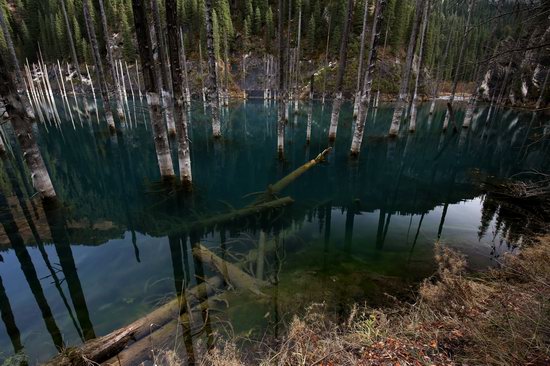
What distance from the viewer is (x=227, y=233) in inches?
422

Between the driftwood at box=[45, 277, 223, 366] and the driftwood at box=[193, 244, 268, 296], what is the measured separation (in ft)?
1.31

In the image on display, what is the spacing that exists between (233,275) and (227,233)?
3.13 meters

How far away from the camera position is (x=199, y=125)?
3428 cm

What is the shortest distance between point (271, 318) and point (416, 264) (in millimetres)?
5435

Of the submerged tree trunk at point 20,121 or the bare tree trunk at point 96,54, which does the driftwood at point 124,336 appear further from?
the bare tree trunk at point 96,54

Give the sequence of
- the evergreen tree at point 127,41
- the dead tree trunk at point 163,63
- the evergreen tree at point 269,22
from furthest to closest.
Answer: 1. the evergreen tree at point 269,22
2. the evergreen tree at point 127,41
3. the dead tree trunk at point 163,63

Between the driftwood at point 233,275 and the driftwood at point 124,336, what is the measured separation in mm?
401

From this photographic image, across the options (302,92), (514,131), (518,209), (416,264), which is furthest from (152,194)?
(302,92)

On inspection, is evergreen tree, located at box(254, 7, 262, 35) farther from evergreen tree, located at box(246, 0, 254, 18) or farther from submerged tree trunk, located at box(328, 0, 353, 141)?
submerged tree trunk, located at box(328, 0, 353, 141)

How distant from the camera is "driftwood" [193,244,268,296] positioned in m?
7.43

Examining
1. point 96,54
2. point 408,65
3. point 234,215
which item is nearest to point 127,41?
point 96,54

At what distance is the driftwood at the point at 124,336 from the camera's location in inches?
179

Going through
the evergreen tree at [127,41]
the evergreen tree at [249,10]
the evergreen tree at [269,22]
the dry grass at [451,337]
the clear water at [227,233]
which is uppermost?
the evergreen tree at [249,10]

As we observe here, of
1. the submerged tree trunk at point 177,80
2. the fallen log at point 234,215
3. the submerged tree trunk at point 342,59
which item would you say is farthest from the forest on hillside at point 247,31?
the fallen log at point 234,215
